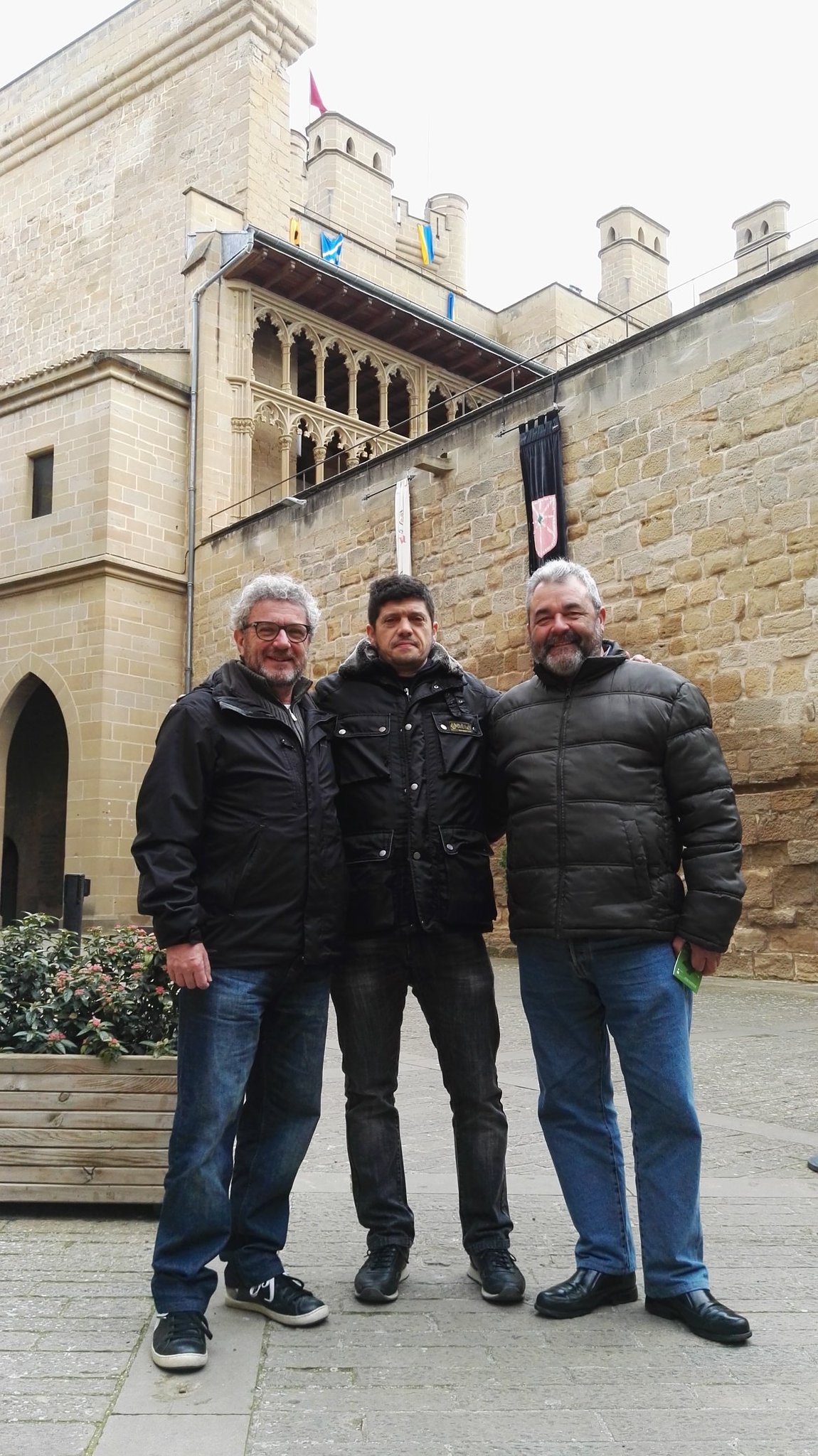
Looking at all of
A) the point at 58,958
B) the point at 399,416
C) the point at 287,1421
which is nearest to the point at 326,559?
the point at 399,416

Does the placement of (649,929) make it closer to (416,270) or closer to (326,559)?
(326,559)

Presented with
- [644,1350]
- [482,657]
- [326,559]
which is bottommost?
[644,1350]

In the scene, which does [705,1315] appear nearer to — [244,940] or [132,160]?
[244,940]

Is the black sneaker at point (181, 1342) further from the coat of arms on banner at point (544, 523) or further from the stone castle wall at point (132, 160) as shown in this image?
the stone castle wall at point (132, 160)

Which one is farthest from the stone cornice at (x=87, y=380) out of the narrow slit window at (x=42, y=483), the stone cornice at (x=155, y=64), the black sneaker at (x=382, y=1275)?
the black sneaker at (x=382, y=1275)

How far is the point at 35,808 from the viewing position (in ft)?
75.8

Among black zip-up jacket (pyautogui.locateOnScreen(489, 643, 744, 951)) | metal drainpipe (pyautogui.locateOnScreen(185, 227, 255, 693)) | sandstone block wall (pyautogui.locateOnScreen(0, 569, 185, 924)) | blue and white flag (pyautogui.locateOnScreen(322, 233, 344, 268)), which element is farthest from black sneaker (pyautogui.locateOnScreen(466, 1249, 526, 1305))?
blue and white flag (pyautogui.locateOnScreen(322, 233, 344, 268))

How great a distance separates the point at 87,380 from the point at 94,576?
10.6 feet

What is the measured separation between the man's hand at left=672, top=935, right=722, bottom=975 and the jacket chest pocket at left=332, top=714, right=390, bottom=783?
0.91 metres

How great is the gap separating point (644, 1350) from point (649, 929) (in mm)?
995

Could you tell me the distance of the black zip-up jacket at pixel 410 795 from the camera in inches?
130

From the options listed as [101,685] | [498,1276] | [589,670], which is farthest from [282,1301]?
[101,685]

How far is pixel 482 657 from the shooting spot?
1408 centimetres

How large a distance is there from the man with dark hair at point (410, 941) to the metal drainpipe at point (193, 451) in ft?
51.2
